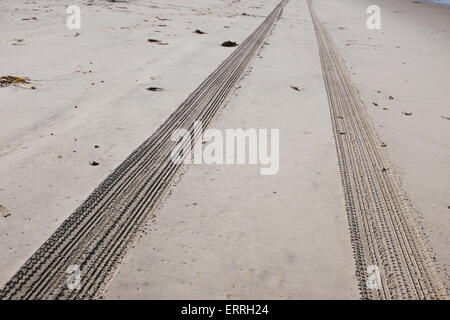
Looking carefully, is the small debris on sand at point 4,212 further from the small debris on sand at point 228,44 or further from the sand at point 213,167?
the small debris on sand at point 228,44

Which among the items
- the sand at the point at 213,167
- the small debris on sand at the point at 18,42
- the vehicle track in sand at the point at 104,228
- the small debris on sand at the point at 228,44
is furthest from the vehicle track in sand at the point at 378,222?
the small debris on sand at the point at 18,42

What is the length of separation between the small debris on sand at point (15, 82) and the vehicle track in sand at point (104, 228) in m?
2.94

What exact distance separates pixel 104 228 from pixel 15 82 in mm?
4582

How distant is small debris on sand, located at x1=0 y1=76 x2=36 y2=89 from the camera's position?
6326mm

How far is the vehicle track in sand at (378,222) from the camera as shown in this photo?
2895 millimetres

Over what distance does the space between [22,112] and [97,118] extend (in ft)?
3.63

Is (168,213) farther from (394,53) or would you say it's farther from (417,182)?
(394,53)

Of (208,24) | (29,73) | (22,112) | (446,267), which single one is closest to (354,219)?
(446,267)

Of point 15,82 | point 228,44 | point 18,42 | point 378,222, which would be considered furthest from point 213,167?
point 18,42

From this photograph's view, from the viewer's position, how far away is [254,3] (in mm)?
20859

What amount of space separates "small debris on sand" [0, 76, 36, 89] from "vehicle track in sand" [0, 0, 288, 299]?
294 centimetres

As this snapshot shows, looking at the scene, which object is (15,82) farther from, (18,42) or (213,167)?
(213,167)

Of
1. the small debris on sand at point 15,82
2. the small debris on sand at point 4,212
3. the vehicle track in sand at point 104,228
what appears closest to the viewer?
the vehicle track in sand at point 104,228

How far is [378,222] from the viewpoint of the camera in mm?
3572
